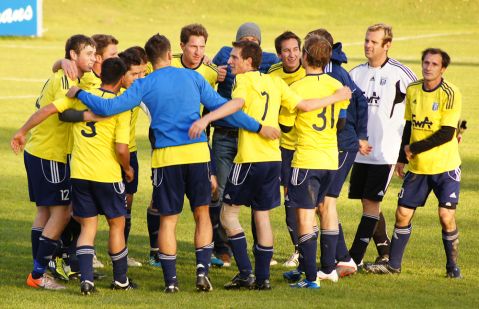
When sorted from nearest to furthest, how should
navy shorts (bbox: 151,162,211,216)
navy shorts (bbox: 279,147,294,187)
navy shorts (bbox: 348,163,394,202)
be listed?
1. navy shorts (bbox: 151,162,211,216)
2. navy shorts (bbox: 279,147,294,187)
3. navy shorts (bbox: 348,163,394,202)

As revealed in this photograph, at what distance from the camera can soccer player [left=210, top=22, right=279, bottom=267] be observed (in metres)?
10.5

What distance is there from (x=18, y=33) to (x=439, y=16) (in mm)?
27789

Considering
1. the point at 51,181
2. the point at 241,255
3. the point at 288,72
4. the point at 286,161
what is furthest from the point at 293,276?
the point at 51,181

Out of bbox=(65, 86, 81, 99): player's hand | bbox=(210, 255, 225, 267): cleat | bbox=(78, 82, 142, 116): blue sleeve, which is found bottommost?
bbox=(210, 255, 225, 267): cleat


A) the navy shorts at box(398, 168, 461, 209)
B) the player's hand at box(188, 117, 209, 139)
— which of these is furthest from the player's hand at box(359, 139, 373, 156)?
the player's hand at box(188, 117, 209, 139)

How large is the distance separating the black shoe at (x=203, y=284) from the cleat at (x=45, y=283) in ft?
3.88

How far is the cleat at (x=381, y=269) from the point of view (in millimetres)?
10203

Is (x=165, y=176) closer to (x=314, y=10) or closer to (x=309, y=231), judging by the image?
(x=309, y=231)

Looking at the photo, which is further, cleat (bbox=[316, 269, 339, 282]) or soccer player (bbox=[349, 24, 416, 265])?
soccer player (bbox=[349, 24, 416, 265])

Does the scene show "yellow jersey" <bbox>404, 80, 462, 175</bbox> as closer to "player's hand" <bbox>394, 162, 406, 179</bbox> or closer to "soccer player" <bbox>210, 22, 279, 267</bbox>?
"player's hand" <bbox>394, 162, 406, 179</bbox>

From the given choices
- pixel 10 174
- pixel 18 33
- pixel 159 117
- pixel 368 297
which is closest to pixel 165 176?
pixel 159 117

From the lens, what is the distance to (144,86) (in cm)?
895

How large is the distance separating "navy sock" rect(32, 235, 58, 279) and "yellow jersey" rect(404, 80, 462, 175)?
11.1 ft

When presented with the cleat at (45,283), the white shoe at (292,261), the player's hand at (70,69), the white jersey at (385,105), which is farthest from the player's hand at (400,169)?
the cleat at (45,283)
